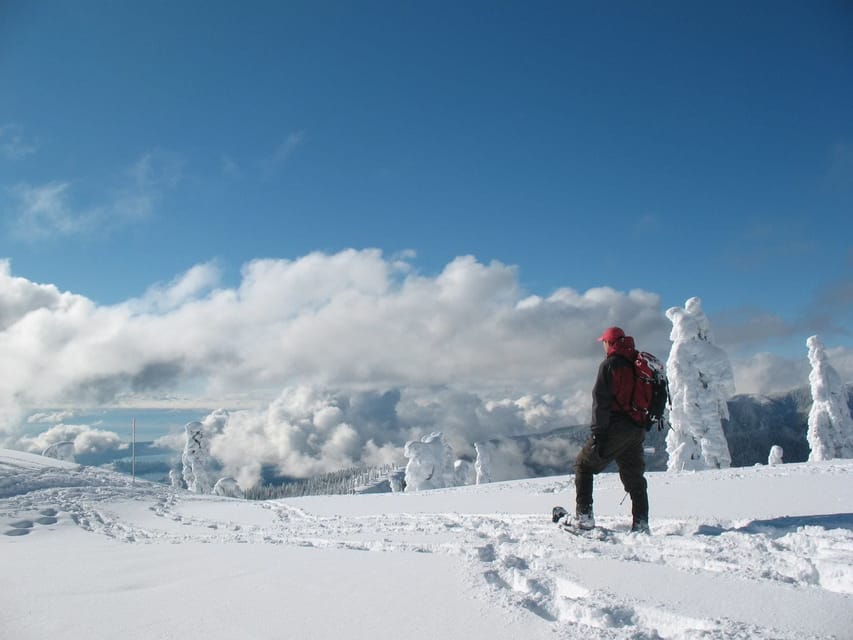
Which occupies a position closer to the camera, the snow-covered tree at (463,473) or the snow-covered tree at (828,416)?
the snow-covered tree at (828,416)

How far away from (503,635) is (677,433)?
115 feet

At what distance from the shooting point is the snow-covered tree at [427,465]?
47.3m

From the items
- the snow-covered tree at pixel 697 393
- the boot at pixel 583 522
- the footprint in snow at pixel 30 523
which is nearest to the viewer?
the boot at pixel 583 522

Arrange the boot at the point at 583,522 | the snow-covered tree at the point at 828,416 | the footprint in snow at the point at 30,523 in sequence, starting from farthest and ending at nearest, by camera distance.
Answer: the snow-covered tree at the point at 828,416 < the footprint in snow at the point at 30,523 < the boot at the point at 583,522

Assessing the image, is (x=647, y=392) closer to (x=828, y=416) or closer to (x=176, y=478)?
(x=828, y=416)

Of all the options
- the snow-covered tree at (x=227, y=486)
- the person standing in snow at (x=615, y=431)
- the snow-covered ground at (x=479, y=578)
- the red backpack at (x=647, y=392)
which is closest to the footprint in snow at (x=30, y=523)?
the snow-covered ground at (x=479, y=578)

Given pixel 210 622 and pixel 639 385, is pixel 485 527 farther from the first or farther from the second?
pixel 210 622

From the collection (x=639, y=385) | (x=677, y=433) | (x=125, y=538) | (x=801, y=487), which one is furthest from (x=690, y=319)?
(x=125, y=538)

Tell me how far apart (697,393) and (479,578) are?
111 feet

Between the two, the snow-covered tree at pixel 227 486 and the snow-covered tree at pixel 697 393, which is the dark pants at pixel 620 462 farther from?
the snow-covered tree at pixel 227 486

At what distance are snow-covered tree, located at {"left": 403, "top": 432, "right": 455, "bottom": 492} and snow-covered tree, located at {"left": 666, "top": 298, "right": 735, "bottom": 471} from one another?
2036 centimetres

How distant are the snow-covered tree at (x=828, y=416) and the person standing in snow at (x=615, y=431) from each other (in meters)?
39.6

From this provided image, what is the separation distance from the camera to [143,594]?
13.5 feet

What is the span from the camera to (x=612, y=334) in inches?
239
